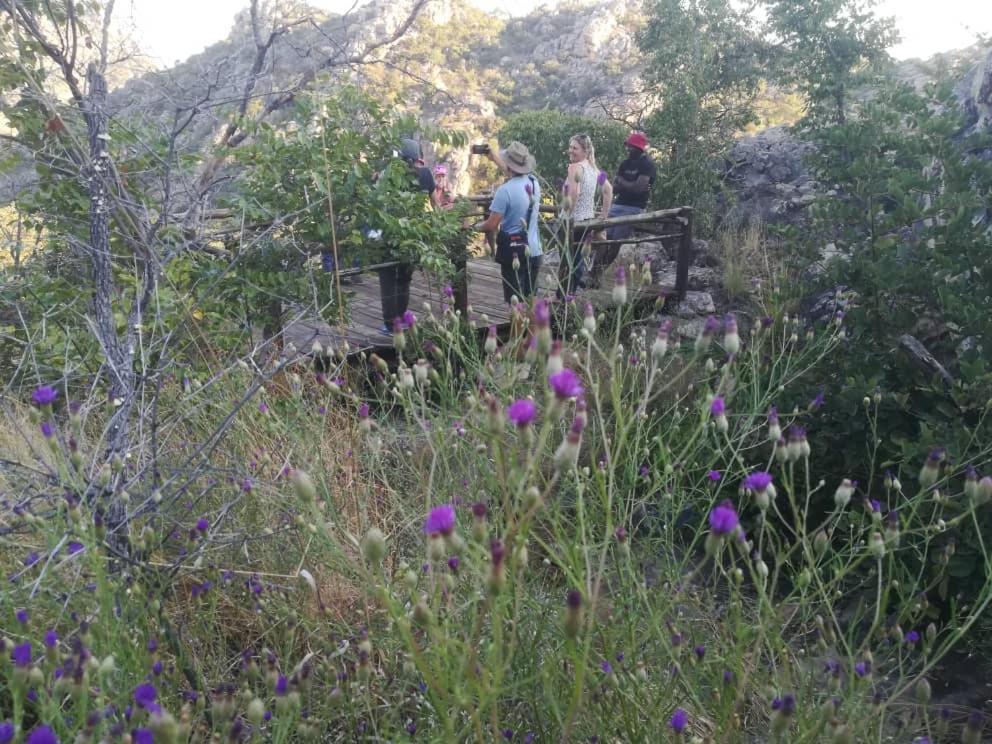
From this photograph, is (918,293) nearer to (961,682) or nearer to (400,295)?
(961,682)

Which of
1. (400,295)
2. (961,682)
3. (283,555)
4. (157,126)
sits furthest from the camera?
(400,295)

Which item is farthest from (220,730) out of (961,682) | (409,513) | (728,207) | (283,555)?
(728,207)

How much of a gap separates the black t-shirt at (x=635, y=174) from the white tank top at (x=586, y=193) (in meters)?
1.36

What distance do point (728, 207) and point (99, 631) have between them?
33.3 feet

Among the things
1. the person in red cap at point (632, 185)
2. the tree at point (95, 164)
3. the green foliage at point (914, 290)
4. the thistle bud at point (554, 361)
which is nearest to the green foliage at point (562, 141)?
the person in red cap at point (632, 185)

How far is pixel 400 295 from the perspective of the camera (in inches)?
202

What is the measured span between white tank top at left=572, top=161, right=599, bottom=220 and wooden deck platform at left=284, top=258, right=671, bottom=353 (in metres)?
0.57

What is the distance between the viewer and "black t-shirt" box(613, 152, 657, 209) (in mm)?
7617

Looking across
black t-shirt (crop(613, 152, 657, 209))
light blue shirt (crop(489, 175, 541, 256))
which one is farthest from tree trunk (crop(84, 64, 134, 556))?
black t-shirt (crop(613, 152, 657, 209))

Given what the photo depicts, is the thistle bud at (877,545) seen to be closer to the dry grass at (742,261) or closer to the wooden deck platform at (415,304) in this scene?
the wooden deck platform at (415,304)

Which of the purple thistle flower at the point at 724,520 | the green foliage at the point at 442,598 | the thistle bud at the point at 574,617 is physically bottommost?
the green foliage at the point at 442,598

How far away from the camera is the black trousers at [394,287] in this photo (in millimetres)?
5000

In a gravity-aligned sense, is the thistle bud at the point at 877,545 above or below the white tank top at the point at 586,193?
below

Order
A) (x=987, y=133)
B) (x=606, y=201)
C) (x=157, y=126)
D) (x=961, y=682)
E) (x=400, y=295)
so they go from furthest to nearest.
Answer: (x=606, y=201), (x=400, y=295), (x=157, y=126), (x=987, y=133), (x=961, y=682)
